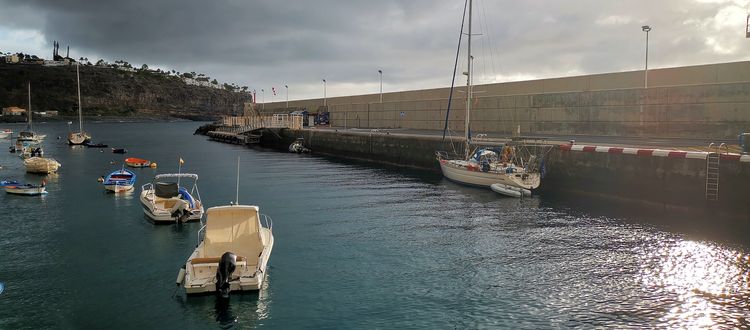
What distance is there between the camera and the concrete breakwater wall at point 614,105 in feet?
140

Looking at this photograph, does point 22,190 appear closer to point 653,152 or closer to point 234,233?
point 234,233

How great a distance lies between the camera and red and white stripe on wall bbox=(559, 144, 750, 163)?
31359mm

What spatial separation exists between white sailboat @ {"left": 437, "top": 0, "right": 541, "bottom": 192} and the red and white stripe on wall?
3891 mm

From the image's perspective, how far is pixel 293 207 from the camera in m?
35.9

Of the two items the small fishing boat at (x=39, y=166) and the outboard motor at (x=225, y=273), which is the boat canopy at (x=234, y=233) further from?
the small fishing boat at (x=39, y=166)

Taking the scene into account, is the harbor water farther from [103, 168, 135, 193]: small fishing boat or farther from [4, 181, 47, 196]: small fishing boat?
[103, 168, 135, 193]: small fishing boat

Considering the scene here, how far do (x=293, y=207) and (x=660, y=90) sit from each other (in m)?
33.7

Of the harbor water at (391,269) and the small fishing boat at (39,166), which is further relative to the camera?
the small fishing boat at (39,166)

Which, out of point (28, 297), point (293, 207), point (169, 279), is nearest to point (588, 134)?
point (293, 207)

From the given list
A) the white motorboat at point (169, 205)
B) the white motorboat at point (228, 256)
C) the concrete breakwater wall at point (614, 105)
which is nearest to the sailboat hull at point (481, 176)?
the concrete breakwater wall at point (614, 105)

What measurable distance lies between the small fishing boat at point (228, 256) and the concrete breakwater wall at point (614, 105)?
38.5 metres

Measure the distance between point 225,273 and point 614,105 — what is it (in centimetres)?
4418

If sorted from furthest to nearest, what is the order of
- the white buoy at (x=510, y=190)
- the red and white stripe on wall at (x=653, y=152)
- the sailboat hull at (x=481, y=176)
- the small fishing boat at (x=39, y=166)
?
the small fishing boat at (x=39, y=166)
the sailboat hull at (x=481, y=176)
the white buoy at (x=510, y=190)
the red and white stripe on wall at (x=653, y=152)

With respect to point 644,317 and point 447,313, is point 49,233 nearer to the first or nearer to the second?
point 447,313
